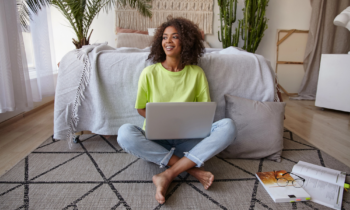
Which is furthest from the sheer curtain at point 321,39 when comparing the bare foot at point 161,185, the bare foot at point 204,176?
the bare foot at point 161,185

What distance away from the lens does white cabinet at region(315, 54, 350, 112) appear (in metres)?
2.40

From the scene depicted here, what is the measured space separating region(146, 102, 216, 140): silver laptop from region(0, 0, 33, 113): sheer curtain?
1199mm

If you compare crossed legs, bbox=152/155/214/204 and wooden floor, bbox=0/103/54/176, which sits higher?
crossed legs, bbox=152/155/214/204

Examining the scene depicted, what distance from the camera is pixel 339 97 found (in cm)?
247

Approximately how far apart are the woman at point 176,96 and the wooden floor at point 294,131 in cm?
79

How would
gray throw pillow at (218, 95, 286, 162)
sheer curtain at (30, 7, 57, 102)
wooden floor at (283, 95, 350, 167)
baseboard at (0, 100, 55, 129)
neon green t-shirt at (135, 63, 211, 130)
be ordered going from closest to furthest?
neon green t-shirt at (135, 63, 211, 130) → gray throw pillow at (218, 95, 286, 162) → wooden floor at (283, 95, 350, 167) → baseboard at (0, 100, 55, 129) → sheer curtain at (30, 7, 57, 102)

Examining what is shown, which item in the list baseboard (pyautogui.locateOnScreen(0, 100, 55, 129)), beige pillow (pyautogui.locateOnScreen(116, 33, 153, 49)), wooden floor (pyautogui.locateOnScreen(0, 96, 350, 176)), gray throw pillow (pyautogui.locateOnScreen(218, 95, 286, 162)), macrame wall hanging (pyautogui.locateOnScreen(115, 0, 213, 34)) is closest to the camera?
gray throw pillow (pyautogui.locateOnScreen(218, 95, 286, 162))

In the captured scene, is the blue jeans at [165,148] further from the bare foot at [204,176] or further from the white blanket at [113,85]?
the white blanket at [113,85]

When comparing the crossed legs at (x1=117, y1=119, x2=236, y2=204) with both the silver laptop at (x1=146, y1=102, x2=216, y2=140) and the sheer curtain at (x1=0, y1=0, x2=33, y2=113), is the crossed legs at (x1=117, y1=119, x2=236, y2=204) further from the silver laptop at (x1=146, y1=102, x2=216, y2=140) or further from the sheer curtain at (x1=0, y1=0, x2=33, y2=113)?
the sheer curtain at (x1=0, y1=0, x2=33, y2=113)

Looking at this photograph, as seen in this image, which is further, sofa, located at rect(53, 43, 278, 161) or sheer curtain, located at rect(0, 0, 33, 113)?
sheer curtain, located at rect(0, 0, 33, 113)

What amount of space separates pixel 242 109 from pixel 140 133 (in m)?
0.63

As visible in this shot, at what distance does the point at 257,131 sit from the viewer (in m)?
1.32

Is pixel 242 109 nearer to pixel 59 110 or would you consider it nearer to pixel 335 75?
pixel 59 110

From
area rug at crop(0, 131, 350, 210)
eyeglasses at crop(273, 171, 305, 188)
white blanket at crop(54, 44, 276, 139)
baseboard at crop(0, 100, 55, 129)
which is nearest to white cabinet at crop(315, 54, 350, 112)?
area rug at crop(0, 131, 350, 210)
